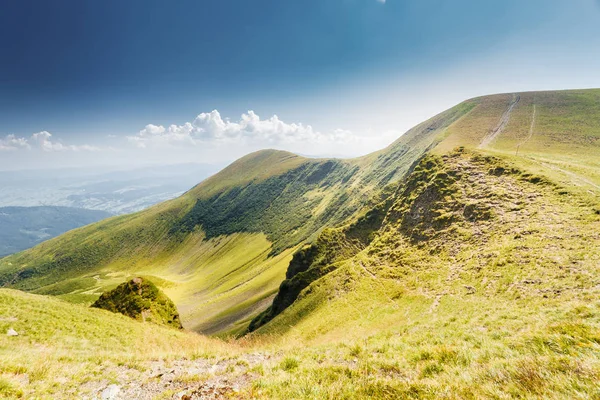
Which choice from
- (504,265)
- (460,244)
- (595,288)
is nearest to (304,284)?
(460,244)

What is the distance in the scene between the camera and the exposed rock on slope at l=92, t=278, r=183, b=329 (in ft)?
101

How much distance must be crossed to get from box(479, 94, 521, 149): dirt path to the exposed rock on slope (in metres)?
86.0

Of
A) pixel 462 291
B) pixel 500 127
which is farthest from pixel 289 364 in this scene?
pixel 500 127

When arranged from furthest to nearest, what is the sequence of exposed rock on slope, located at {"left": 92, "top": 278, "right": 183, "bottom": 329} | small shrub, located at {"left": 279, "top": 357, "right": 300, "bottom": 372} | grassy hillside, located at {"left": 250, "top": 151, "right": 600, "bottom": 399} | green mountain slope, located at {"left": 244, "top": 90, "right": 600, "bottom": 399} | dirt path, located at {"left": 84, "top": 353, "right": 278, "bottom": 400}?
exposed rock on slope, located at {"left": 92, "top": 278, "right": 183, "bottom": 329} → small shrub, located at {"left": 279, "top": 357, "right": 300, "bottom": 372} → dirt path, located at {"left": 84, "top": 353, "right": 278, "bottom": 400} → green mountain slope, located at {"left": 244, "top": 90, "right": 600, "bottom": 399} → grassy hillside, located at {"left": 250, "top": 151, "right": 600, "bottom": 399}

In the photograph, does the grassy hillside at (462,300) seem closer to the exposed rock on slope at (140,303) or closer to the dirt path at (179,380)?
the dirt path at (179,380)

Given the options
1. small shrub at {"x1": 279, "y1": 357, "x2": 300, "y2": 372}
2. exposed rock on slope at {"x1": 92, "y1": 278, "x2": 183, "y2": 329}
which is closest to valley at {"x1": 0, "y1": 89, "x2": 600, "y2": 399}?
small shrub at {"x1": 279, "y1": 357, "x2": 300, "y2": 372}

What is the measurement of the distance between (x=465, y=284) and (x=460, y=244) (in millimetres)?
8174

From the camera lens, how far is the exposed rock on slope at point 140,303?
30844 mm

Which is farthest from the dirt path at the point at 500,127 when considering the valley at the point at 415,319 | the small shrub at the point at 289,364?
the small shrub at the point at 289,364

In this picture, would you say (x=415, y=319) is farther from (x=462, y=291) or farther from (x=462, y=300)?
(x=462, y=291)

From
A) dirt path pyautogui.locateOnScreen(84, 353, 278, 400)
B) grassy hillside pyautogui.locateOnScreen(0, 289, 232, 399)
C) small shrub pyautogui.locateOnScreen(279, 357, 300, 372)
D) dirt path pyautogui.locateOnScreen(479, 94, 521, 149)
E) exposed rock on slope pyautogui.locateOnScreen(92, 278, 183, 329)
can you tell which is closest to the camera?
dirt path pyautogui.locateOnScreen(84, 353, 278, 400)

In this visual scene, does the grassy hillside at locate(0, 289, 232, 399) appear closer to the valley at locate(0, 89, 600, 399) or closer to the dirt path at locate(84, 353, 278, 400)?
the valley at locate(0, 89, 600, 399)

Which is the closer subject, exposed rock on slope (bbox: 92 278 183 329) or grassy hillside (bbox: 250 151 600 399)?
grassy hillside (bbox: 250 151 600 399)

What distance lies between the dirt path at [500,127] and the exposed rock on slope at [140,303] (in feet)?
282
